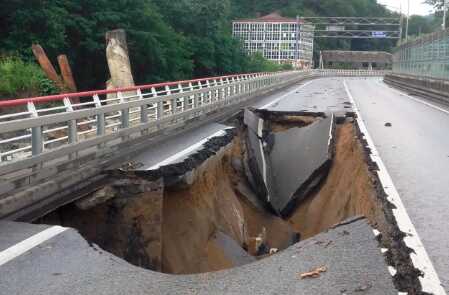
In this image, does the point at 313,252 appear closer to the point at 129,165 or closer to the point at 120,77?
the point at 129,165

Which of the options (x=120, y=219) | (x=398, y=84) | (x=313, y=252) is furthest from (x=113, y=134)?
(x=398, y=84)

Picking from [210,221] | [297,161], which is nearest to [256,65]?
[297,161]

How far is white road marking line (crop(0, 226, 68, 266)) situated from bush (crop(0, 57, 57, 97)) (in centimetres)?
1374

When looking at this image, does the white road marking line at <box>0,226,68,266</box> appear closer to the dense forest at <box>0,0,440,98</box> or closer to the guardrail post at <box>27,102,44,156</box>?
the guardrail post at <box>27,102,44,156</box>

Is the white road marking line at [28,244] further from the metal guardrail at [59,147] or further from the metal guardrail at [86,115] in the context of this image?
the metal guardrail at [86,115]

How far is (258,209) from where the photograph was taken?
46.7 feet

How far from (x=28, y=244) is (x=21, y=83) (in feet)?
49.0

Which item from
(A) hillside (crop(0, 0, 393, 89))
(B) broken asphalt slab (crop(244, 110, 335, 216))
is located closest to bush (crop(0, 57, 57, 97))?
(B) broken asphalt slab (crop(244, 110, 335, 216))

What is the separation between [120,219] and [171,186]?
1.44m

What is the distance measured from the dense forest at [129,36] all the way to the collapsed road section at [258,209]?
8229 millimetres

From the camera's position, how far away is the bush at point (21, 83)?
62.5ft

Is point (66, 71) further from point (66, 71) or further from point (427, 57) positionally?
point (427, 57)

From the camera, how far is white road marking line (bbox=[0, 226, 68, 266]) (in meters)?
5.42

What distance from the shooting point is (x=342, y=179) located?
1303 centimetres
